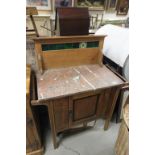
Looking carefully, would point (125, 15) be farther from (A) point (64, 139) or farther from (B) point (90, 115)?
(A) point (64, 139)

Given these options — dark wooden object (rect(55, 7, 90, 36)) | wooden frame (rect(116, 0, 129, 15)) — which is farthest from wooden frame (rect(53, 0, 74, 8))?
dark wooden object (rect(55, 7, 90, 36))

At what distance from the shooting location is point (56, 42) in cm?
126

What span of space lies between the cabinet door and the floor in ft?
0.99

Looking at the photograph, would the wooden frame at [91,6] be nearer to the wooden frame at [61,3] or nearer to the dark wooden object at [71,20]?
the wooden frame at [61,3]

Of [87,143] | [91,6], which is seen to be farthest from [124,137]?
[91,6]

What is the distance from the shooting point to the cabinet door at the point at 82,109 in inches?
50.3

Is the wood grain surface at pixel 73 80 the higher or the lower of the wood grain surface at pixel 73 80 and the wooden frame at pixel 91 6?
the lower

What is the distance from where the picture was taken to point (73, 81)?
1257mm

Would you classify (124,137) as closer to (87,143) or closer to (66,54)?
(87,143)

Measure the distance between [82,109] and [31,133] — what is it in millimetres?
500

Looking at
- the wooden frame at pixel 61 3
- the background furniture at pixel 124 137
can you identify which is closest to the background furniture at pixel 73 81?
the background furniture at pixel 124 137

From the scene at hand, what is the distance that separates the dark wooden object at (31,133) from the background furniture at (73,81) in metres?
0.09
